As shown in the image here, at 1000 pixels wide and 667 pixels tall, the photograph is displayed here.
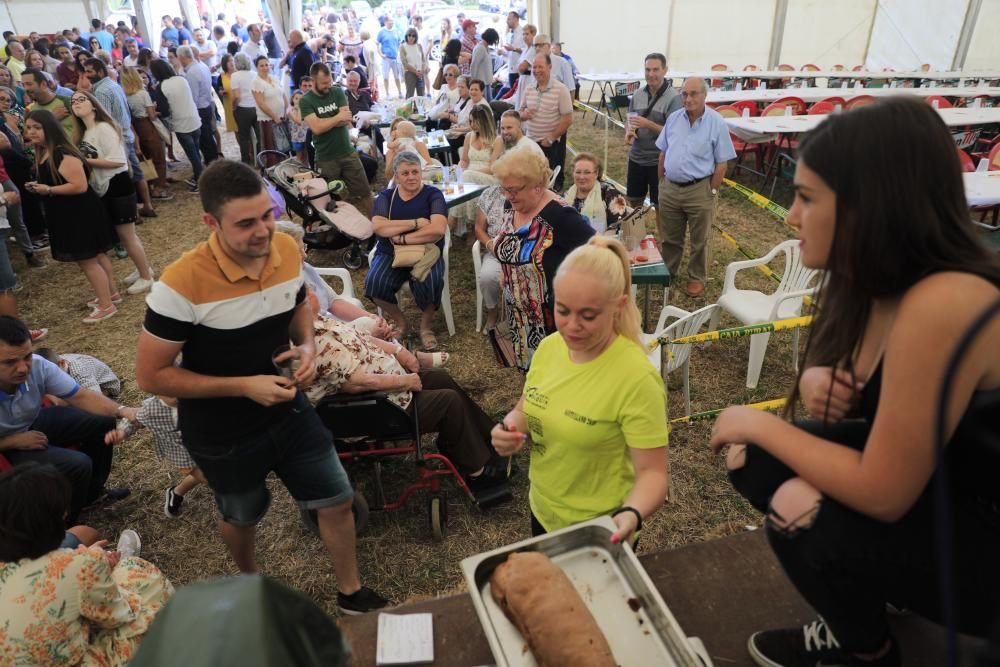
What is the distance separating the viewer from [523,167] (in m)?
3.31

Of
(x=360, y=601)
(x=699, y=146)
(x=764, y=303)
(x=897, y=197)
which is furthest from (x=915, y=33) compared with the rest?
(x=360, y=601)

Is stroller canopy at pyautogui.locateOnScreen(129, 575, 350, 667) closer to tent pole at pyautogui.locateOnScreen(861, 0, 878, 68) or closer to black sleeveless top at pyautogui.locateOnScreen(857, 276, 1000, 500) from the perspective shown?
black sleeveless top at pyautogui.locateOnScreen(857, 276, 1000, 500)

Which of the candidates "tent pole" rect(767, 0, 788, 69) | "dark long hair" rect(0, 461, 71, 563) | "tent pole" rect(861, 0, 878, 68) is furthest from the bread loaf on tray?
"tent pole" rect(861, 0, 878, 68)

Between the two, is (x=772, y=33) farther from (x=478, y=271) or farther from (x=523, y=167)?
(x=523, y=167)

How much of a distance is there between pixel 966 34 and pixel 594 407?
17530 millimetres

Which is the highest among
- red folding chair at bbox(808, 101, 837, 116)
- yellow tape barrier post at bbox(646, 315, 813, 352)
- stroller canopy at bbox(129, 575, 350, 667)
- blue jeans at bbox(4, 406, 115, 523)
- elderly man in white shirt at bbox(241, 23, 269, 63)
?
elderly man in white shirt at bbox(241, 23, 269, 63)

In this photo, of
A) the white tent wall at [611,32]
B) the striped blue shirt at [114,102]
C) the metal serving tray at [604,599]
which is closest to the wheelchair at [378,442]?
the metal serving tray at [604,599]

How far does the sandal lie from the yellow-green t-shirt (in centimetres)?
322

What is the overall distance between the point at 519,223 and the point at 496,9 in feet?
82.5

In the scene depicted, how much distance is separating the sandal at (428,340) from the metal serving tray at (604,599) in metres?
3.76

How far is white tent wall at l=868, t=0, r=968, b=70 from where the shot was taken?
45.4 ft

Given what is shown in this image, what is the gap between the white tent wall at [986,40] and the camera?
1344 centimetres

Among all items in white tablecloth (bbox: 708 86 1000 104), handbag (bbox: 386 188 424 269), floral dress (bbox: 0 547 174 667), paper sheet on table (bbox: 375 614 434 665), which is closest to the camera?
paper sheet on table (bbox: 375 614 434 665)

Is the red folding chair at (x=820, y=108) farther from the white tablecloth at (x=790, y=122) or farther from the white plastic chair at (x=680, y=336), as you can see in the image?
the white plastic chair at (x=680, y=336)
